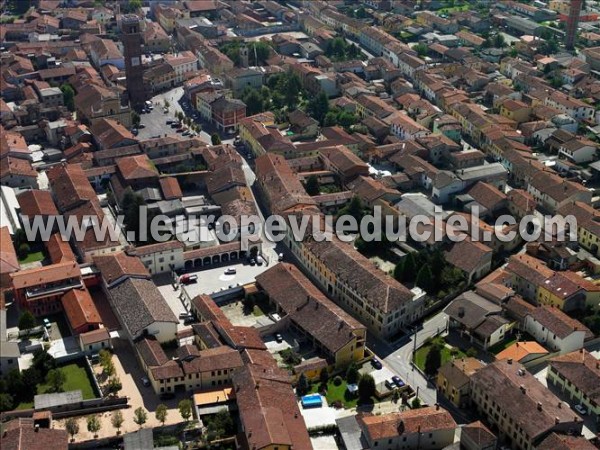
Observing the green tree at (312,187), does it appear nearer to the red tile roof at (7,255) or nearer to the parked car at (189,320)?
the parked car at (189,320)

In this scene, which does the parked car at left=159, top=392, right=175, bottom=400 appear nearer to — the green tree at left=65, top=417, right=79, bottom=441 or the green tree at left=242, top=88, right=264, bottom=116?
the green tree at left=65, top=417, right=79, bottom=441

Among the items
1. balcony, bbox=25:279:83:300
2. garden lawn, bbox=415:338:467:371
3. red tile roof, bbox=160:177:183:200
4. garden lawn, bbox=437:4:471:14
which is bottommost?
garden lawn, bbox=415:338:467:371

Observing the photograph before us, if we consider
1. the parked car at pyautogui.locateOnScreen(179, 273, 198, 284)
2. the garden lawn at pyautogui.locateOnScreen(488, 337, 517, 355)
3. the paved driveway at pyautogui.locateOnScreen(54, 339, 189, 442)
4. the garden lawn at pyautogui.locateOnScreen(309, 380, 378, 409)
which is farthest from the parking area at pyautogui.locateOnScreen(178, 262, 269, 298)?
the garden lawn at pyautogui.locateOnScreen(488, 337, 517, 355)

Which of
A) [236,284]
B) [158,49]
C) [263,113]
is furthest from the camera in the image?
[158,49]

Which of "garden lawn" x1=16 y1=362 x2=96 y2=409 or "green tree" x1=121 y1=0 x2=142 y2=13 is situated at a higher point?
"green tree" x1=121 y1=0 x2=142 y2=13

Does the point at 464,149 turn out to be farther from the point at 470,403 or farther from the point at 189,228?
the point at 470,403

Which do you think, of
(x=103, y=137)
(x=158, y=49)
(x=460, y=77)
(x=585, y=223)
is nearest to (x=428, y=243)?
(x=585, y=223)

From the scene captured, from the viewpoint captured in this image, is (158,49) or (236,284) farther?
(158,49)
